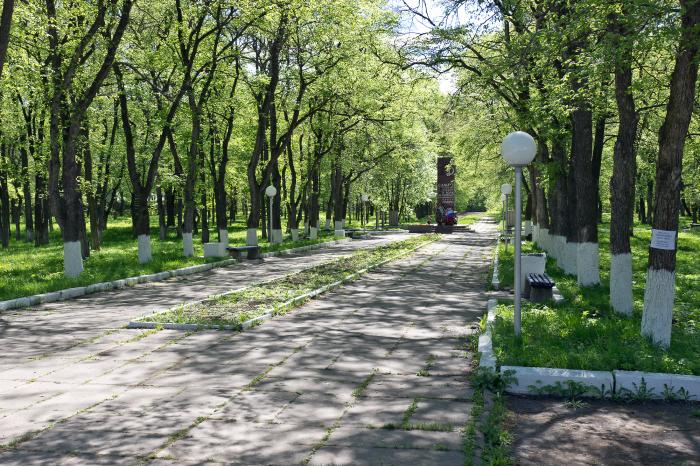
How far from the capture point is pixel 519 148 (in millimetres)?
7680

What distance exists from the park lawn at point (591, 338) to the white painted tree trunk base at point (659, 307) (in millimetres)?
134

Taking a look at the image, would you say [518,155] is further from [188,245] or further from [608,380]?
[188,245]

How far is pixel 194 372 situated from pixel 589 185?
889 cm

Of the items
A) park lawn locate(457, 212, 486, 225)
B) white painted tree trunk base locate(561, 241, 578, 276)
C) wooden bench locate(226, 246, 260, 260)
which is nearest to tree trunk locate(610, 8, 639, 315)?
white painted tree trunk base locate(561, 241, 578, 276)

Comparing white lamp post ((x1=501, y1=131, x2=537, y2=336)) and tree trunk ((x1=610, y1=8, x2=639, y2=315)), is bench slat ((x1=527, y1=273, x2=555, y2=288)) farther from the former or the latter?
white lamp post ((x1=501, y1=131, x2=537, y2=336))

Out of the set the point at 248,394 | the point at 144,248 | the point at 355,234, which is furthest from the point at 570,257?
the point at 355,234

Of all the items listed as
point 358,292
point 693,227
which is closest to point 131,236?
point 358,292

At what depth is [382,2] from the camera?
88.8 feet

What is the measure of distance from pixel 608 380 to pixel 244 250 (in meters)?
16.1

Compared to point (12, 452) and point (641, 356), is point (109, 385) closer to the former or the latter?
point (12, 452)

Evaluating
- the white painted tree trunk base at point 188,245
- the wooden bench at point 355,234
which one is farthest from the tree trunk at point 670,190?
the wooden bench at point 355,234

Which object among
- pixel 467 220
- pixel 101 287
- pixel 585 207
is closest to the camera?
pixel 585 207

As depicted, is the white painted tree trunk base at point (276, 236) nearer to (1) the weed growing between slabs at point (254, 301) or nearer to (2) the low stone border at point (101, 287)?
(2) the low stone border at point (101, 287)

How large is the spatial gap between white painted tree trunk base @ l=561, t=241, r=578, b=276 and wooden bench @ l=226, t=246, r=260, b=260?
33.8 feet
